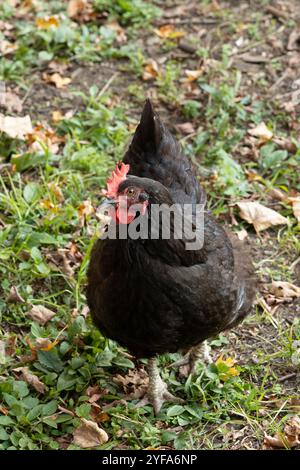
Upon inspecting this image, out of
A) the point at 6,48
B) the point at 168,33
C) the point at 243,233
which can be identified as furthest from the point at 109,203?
the point at 168,33

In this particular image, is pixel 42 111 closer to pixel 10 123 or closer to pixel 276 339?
pixel 10 123

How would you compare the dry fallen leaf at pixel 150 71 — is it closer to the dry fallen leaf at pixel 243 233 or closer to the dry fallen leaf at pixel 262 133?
the dry fallen leaf at pixel 262 133

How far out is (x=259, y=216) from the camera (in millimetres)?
4852

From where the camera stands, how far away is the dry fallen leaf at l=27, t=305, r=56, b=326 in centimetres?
416

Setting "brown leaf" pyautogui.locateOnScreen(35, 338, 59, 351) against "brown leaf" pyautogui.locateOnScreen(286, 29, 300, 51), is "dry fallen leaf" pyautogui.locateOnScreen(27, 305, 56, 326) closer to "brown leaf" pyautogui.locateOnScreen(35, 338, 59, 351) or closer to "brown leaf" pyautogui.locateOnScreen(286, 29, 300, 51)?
"brown leaf" pyautogui.locateOnScreen(35, 338, 59, 351)

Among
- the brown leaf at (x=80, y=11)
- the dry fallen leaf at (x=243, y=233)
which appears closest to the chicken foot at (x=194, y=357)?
the dry fallen leaf at (x=243, y=233)

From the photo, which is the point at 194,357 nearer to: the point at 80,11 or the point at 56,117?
the point at 56,117

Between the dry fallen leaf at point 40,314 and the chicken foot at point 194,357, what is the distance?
77 cm

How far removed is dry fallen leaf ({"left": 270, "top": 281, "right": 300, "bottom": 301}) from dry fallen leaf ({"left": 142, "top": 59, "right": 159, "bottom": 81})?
227 centimetres

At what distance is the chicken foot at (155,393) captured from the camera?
3803 millimetres

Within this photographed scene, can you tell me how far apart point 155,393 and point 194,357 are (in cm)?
35

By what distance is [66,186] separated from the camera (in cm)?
496

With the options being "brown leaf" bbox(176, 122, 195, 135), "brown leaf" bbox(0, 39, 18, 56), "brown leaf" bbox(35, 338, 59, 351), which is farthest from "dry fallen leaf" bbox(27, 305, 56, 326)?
"brown leaf" bbox(0, 39, 18, 56)

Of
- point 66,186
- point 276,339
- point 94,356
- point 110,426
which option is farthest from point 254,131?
point 110,426
